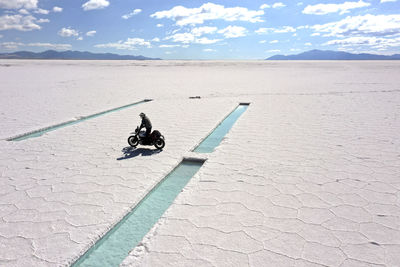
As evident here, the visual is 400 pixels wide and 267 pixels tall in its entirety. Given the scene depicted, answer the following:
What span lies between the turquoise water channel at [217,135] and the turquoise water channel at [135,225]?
1347 mm

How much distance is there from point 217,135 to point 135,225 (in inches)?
162

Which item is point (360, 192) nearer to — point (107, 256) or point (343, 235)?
point (343, 235)

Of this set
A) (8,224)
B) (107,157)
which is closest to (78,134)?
(107,157)

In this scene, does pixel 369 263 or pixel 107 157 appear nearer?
pixel 369 263

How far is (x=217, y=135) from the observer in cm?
693

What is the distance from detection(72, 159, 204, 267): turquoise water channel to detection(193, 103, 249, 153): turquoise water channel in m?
1.35

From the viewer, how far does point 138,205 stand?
11.5 feet

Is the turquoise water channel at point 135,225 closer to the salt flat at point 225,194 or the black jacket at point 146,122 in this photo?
the salt flat at point 225,194

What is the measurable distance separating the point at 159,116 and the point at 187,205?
18.6ft

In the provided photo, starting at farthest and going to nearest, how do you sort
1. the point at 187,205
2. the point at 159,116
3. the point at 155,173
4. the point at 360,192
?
1. the point at 159,116
2. the point at 155,173
3. the point at 360,192
4. the point at 187,205

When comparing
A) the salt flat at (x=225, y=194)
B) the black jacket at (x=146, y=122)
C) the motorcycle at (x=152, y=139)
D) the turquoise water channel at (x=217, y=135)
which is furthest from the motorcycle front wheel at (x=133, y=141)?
the turquoise water channel at (x=217, y=135)

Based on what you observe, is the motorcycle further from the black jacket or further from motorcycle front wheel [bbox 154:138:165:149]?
the black jacket

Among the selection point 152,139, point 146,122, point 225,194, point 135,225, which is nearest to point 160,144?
point 152,139

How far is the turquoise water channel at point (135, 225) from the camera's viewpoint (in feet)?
8.54
